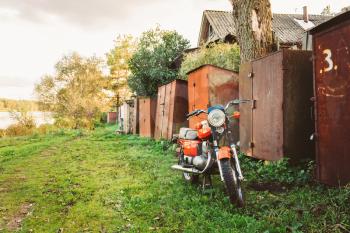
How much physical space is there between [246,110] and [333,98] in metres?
2.68

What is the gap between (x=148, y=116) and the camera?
15.5 metres

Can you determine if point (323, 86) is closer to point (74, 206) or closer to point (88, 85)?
point (74, 206)

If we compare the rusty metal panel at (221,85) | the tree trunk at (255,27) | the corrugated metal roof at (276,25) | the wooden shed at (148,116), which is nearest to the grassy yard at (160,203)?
the rusty metal panel at (221,85)

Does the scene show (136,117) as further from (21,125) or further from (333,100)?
(333,100)

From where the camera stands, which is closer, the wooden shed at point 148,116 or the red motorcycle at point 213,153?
the red motorcycle at point 213,153

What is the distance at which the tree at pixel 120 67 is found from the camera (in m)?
45.1

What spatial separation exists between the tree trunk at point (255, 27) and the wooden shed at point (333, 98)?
3.15 m

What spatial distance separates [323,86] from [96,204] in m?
3.62

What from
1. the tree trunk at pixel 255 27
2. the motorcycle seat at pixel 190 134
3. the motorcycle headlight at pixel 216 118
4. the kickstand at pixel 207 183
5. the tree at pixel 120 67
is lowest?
the kickstand at pixel 207 183

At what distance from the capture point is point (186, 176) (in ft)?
19.7

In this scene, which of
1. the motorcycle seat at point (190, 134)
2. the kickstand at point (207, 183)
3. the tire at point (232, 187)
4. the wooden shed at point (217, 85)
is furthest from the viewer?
the wooden shed at point (217, 85)

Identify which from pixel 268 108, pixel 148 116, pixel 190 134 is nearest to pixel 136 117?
pixel 148 116

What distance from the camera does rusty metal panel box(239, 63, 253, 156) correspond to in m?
6.93

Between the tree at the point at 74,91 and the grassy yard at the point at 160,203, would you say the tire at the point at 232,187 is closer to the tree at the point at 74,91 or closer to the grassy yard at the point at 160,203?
the grassy yard at the point at 160,203
